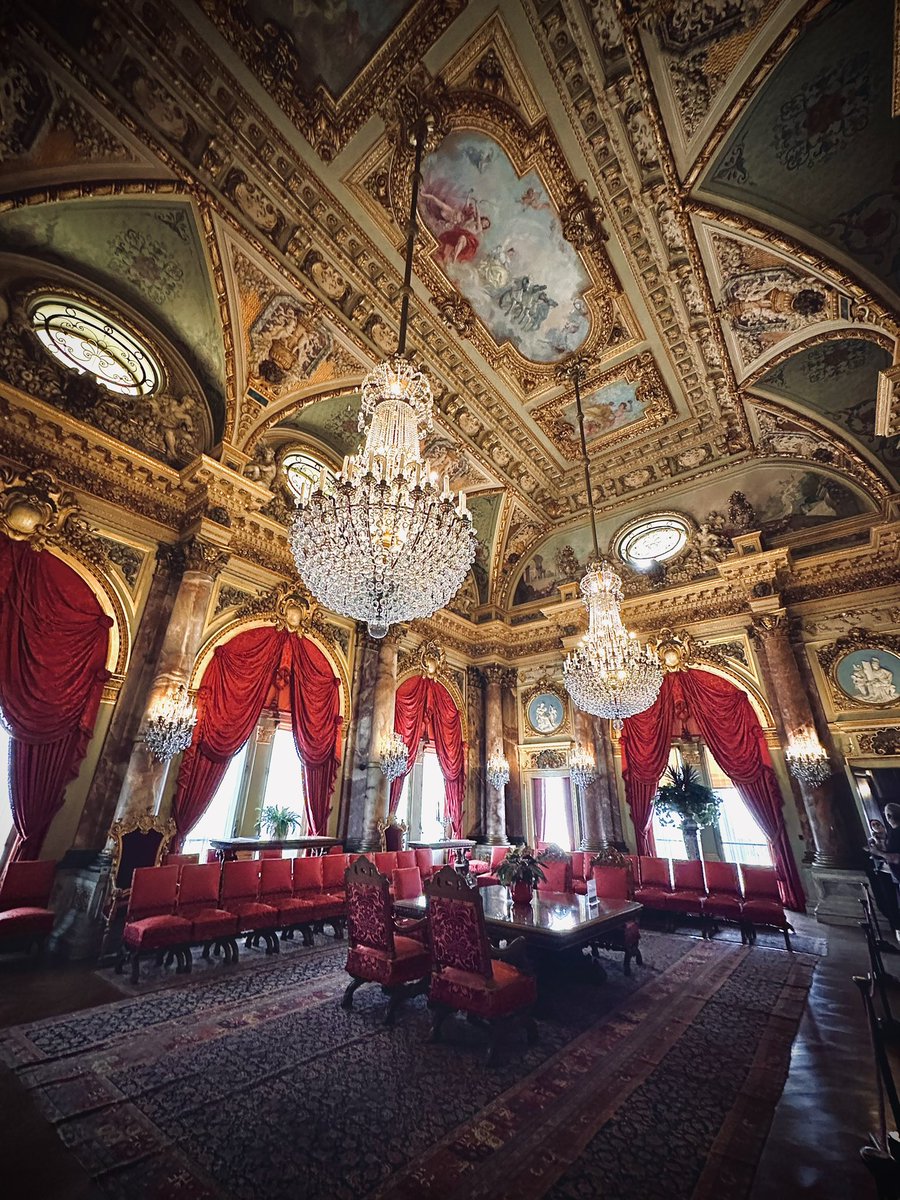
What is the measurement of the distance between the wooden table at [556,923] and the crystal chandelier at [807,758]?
168 inches

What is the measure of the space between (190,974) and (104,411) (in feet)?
21.8

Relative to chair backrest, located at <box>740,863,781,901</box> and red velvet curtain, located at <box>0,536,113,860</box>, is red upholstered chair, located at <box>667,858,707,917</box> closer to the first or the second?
chair backrest, located at <box>740,863,781,901</box>

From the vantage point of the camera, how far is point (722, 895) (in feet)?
20.7

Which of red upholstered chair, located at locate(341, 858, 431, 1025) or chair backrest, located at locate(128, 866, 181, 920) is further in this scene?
chair backrest, located at locate(128, 866, 181, 920)

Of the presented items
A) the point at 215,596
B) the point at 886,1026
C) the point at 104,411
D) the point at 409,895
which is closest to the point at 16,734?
the point at 215,596

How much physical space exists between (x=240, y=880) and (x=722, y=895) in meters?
6.09

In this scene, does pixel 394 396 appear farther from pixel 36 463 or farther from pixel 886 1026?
pixel 886 1026

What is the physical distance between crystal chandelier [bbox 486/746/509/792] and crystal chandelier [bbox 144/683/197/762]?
680cm

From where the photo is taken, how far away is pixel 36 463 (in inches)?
230

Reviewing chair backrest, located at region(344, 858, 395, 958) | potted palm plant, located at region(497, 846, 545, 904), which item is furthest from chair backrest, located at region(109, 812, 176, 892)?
potted palm plant, located at region(497, 846, 545, 904)

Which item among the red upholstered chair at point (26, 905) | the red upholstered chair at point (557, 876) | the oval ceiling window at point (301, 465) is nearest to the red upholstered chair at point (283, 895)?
the red upholstered chair at point (26, 905)

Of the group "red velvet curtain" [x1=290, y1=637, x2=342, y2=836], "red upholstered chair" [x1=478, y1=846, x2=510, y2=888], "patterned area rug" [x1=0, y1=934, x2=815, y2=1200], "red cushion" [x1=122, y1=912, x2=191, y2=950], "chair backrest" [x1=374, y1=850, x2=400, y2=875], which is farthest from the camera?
"red velvet curtain" [x1=290, y1=637, x2=342, y2=836]

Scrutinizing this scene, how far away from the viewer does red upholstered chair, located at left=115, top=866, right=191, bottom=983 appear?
4.35 metres

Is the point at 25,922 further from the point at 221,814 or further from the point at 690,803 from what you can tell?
the point at 690,803
